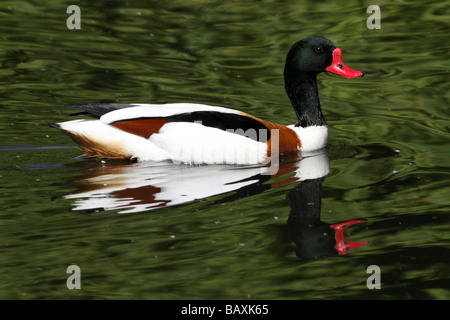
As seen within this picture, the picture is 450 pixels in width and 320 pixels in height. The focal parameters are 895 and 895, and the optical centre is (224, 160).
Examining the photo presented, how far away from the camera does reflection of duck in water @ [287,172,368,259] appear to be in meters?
6.14

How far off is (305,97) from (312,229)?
270 centimetres

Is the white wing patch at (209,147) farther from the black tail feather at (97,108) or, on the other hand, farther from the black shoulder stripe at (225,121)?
the black tail feather at (97,108)

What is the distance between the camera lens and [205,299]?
5.38 metres

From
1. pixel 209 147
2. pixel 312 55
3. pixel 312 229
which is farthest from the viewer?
pixel 312 55

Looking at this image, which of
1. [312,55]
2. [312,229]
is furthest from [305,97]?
[312,229]

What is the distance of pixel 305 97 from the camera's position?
9016mm

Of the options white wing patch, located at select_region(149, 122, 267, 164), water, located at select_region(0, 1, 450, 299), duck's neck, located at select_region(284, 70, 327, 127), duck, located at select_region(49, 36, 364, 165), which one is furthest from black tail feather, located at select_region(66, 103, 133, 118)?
duck's neck, located at select_region(284, 70, 327, 127)

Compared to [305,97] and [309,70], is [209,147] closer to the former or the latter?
[305,97]

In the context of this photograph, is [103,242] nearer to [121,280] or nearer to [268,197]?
[121,280]

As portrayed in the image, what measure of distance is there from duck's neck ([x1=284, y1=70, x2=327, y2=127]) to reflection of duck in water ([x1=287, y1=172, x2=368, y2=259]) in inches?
60.9

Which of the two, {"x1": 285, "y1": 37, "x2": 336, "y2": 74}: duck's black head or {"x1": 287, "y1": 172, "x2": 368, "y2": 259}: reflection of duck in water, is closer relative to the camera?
{"x1": 287, "y1": 172, "x2": 368, "y2": 259}: reflection of duck in water

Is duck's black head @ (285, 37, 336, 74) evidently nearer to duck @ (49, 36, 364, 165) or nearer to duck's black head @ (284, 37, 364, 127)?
duck's black head @ (284, 37, 364, 127)

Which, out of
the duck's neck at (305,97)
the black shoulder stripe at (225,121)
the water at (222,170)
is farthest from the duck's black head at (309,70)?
the black shoulder stripe at (225,121)
